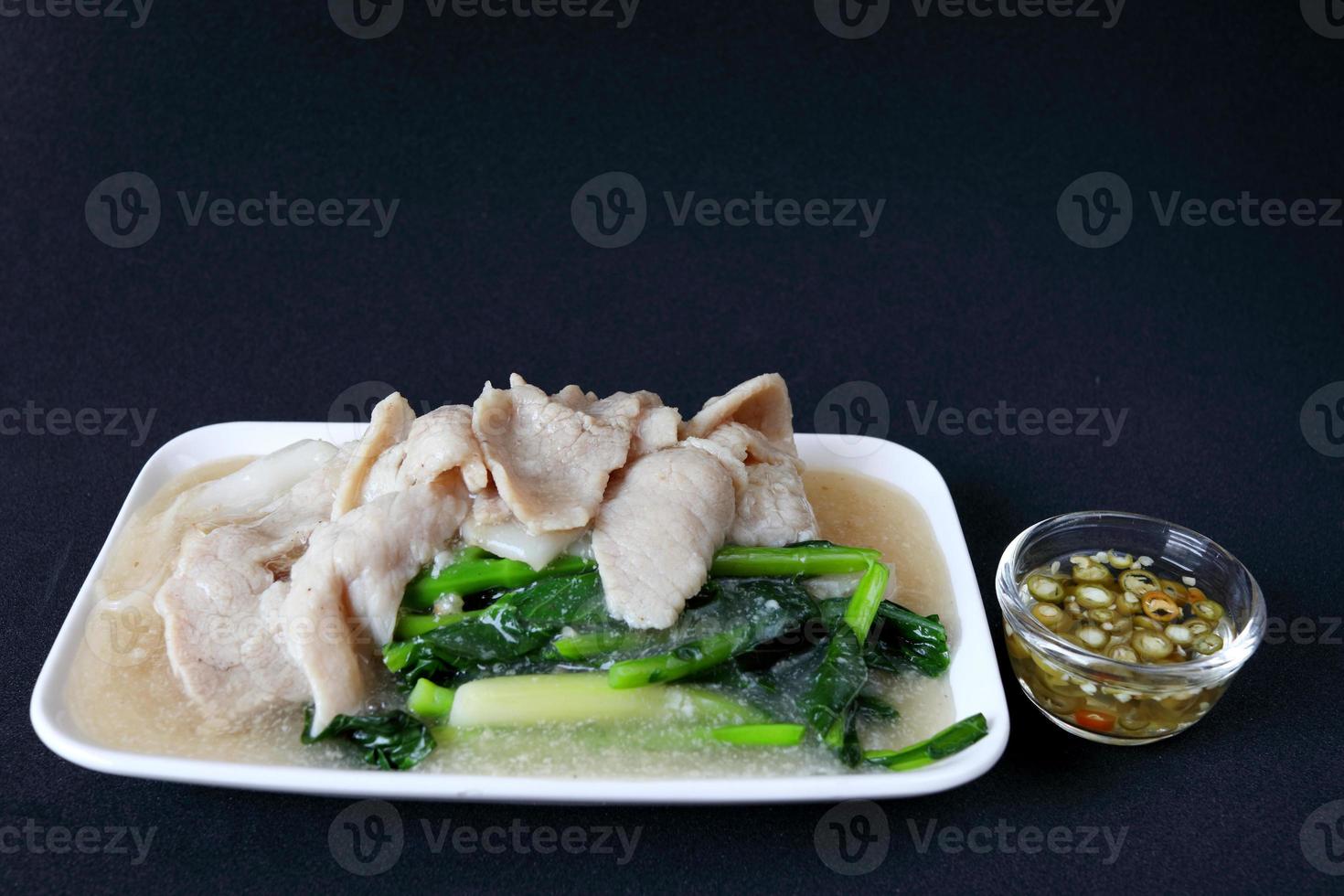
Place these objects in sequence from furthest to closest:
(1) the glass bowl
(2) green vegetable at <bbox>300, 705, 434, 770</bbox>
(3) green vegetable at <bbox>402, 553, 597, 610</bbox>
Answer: (3) green vegetable at <bbox>402, 553, 597, 610</bbox> < (1) the glass bowl < (2) green vegetable at <bbox>300, 705, 434, 770</bbox>

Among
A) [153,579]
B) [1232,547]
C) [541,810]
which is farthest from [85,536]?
[1232,547]

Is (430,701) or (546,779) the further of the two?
(430,701)

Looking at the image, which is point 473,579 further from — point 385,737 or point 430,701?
point 385,737

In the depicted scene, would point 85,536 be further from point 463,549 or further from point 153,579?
point 463,549

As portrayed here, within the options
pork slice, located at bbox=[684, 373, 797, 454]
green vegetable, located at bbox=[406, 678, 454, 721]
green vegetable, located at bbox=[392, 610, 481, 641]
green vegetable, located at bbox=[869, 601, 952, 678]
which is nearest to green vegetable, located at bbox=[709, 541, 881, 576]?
green vegetable, located at bbox=[869, 601, 952, 678]

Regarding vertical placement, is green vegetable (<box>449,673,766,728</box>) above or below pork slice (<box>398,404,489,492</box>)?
below

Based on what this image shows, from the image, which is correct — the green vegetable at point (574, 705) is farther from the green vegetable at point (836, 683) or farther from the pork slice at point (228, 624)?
the pork slice at point (228, 624)

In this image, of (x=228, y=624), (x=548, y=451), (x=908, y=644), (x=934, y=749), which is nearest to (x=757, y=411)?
(x=548, y=451)

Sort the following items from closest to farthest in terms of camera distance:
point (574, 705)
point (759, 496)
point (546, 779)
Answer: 1. point (546, 779)
2. point (574, 705)
3. point (759, 496)

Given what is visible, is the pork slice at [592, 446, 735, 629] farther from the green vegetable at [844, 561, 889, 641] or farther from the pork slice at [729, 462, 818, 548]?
the green vegetable at [844, 561, 889, 641]
